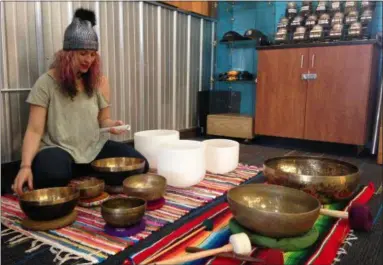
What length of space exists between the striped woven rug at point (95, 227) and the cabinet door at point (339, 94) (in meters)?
1.40

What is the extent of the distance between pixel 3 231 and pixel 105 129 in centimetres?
71

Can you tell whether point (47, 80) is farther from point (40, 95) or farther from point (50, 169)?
point (50, 169)

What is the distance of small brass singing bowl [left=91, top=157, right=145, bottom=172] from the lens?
1.56 metres

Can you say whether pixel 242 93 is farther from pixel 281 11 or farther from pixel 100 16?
pixel 100 16

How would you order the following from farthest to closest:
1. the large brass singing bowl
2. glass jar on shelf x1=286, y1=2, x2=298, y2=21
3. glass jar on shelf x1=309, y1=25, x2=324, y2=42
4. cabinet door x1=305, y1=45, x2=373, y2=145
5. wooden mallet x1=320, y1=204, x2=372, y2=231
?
glass jar on shelf x1=286, y1=2, x2=298, y2=21
glass jar on shelf x1=309, y1=25, x2=324, y2=42
cabinet door x1=305, y1=45, x2=373, y2=145
wooden mallet x1=320, y1=204, x2=372, y2=231
the large brass singing bowl

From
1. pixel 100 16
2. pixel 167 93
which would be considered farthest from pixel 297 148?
pixel 100 16

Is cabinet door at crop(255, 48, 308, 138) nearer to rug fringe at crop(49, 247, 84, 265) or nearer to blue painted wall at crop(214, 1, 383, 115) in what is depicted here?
blue painted wall at crop(214, 1, 383, 115)

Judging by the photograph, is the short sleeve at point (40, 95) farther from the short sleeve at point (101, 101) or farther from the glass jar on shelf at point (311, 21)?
the glass jar on shelf at point (311, 21)

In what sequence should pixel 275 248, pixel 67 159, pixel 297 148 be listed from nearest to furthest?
1. pixel 275 248
2. pixel 67 159
3. pixel 297 148

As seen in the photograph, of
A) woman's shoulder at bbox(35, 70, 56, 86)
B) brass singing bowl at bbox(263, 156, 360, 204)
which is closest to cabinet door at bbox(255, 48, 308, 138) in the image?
brass singing bowl at bbox(263, 156, 360, 204)

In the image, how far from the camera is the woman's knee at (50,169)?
4.77ft

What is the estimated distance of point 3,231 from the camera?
1.22 metres

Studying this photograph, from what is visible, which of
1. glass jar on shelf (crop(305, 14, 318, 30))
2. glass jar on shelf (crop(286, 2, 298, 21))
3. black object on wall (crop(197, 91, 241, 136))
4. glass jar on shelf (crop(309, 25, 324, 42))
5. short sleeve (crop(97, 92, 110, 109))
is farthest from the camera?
black object on wall (crop(197, 91, 241, 136))

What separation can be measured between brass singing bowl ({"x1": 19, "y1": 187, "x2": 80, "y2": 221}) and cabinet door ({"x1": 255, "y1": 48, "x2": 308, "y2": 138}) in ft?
6.98
